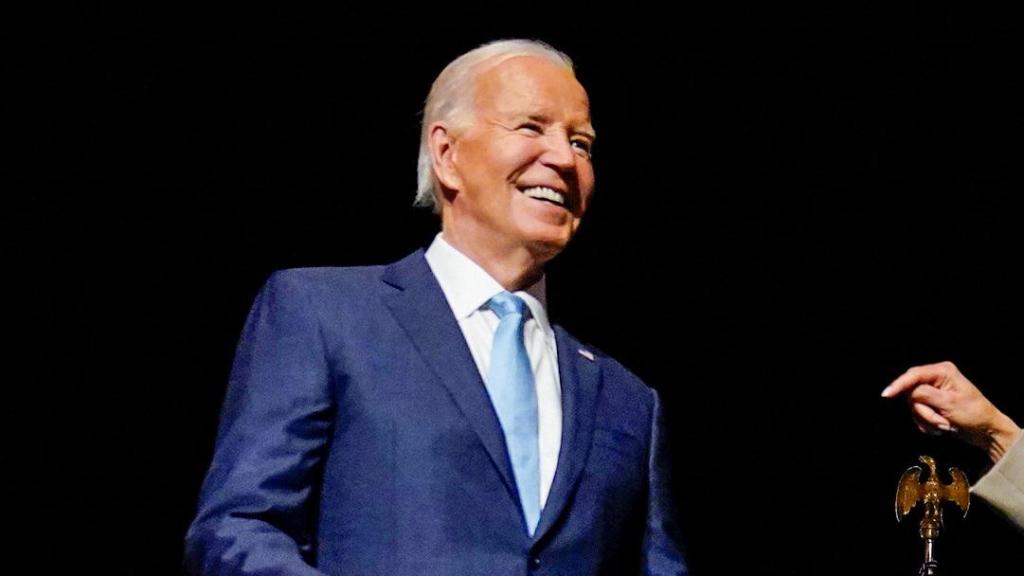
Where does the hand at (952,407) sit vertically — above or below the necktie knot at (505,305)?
below

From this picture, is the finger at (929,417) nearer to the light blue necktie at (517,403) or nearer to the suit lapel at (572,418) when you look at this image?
the suit lapel at (572,418)

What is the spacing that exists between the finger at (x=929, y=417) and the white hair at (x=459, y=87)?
77cm

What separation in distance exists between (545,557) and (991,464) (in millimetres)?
901

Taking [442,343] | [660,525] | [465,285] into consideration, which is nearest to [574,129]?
[465,285]

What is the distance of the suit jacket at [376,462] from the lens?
2174 millimetres

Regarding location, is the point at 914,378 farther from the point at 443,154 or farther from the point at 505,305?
the point at 443,154

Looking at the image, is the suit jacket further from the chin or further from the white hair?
the white hair

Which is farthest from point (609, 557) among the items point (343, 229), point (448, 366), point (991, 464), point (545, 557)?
point (343, 229)

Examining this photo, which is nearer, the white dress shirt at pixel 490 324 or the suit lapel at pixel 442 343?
the suit lapel at pixel 442 343

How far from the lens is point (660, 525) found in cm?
246

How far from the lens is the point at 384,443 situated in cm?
223

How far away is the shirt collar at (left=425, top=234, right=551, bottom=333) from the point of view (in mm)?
2475

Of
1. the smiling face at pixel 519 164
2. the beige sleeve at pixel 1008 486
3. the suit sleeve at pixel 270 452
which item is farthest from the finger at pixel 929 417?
the suit sleeve at pixel 270 452

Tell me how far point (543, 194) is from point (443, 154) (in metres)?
0.20
